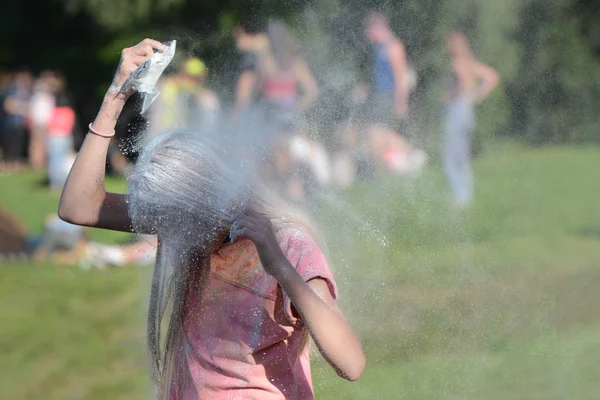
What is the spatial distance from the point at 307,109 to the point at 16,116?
14054 mm

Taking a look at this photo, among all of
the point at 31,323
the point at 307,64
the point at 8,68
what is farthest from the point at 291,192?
the point at 8,68

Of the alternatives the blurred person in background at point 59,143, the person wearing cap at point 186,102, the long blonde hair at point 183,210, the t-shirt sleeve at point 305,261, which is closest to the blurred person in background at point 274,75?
the person wearing cap at point 186,102

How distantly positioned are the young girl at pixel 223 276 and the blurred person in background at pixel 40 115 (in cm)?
1319

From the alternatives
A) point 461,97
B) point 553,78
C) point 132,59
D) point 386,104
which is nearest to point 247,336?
point 132,59

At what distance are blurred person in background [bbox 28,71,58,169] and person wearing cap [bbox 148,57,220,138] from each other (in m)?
12.3

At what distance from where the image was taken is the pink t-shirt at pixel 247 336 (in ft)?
6.43

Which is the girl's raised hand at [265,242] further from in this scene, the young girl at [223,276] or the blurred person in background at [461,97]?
the blurred person in background at [461,97]

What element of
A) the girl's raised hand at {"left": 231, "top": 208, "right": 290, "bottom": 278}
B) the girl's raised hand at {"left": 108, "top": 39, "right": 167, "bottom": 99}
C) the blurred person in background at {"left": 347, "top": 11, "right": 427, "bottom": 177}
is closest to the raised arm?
the girl's raised hand at {"left": 108, "top": 39, "right": 167, "bottom": 99}

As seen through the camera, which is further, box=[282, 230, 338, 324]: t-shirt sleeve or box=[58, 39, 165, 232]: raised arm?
box=[58, 39, 165, 232]: raised arm

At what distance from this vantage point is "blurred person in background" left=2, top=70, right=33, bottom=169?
15977 millimetres

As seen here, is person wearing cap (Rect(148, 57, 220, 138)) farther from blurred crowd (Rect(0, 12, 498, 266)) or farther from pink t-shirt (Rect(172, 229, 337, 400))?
pink t-shirt (Rect(172, 229, 337, 400))

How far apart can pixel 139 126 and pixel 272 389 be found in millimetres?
788

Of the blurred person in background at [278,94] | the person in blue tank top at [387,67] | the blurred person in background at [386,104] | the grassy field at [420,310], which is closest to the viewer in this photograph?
the blurred person in background at [278,94]

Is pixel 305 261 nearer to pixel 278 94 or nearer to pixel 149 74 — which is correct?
pixel 149 74
